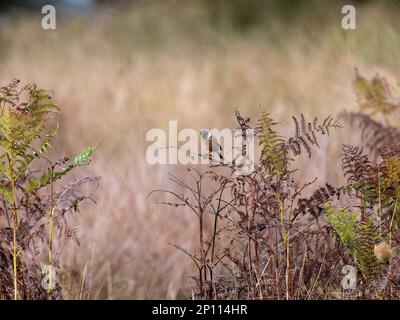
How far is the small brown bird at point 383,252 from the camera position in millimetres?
3051

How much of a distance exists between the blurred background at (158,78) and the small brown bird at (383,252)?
135cm

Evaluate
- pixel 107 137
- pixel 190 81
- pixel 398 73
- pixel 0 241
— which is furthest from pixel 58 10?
pixel 0 241

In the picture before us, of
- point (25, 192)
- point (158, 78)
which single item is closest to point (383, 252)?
point (25, 192)

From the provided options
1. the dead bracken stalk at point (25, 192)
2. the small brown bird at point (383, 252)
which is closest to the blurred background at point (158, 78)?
the dead bracken stalk at point (25, 192)

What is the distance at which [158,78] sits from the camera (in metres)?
7.78

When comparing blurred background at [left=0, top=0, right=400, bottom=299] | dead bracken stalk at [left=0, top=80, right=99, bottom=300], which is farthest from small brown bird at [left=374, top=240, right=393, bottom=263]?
blurred background at [left=0, top=0, right=400, bottom=299]

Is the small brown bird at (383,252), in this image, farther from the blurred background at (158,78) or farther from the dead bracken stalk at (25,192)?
the blurred background at (158,78)

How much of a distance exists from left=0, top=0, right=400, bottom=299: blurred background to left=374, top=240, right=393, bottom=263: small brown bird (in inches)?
53.0

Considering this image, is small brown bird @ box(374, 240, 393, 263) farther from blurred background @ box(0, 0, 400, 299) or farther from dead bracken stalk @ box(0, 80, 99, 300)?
blurred background @ box(0, 0, 400, 299)

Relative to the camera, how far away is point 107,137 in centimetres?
671

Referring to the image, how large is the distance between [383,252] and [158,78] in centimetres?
495

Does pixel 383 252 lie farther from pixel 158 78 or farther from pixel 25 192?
pixel 158 78
